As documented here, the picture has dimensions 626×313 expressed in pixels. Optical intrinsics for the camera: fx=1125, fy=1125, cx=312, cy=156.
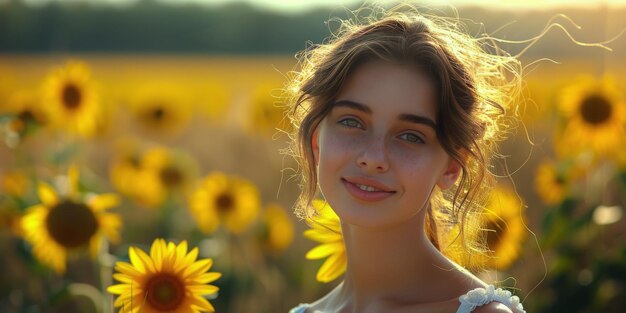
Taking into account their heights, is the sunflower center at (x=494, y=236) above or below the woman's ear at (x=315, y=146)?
below

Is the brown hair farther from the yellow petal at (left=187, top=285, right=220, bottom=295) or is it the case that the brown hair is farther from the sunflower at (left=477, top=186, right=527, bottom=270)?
the sunflower at (left=477, top=186, right=527, bottom=270)

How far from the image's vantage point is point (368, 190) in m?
2.30

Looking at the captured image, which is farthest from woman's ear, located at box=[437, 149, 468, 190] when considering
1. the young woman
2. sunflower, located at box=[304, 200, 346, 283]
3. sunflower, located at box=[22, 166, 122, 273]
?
sunflower, located at box=[22, 166, 122, 273]

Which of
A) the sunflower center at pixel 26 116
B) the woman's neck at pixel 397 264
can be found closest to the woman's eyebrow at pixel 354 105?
the woman's neck at pixel 397 264

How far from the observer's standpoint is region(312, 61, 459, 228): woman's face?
229cm

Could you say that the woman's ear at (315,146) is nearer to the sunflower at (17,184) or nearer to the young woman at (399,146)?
the young woman at (399,146)

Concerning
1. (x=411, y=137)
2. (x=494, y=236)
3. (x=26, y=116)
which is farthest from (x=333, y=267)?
(x=26, y=116)

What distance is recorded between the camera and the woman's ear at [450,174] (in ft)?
8.01

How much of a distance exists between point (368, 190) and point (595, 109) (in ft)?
9.51

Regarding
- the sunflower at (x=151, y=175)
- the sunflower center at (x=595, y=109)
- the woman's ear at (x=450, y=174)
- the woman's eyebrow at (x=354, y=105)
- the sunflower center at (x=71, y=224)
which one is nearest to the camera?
the woman's eyebrow at (x=354, y=105)

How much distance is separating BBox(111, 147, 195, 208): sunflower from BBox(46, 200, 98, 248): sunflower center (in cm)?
166

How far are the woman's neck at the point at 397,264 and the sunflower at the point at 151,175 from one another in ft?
10.6

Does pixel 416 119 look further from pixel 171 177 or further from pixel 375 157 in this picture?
pixel 171 177

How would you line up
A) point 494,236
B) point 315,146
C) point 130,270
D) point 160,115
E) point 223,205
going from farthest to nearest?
point 160,115, point 223,205, point 494,236, point 315,146, point 130,270
